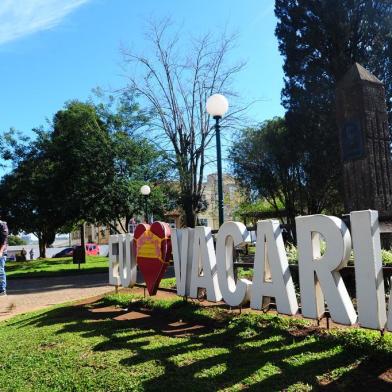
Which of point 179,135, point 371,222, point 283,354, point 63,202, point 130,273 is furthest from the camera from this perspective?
point 179,135

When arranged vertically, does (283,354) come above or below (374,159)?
below

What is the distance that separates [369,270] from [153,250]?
4.57 metres

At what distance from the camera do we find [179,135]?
2212 cm

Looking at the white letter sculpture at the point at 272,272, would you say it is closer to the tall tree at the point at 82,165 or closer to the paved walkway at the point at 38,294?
the paved walkway at the point at 38,294

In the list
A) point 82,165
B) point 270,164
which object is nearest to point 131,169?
point 82,165

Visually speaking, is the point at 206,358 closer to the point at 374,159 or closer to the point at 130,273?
the point at 130,273

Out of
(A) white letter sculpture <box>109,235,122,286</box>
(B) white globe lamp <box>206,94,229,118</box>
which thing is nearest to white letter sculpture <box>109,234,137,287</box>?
(A) white letter sculpture <box>109,235,122,286</box>

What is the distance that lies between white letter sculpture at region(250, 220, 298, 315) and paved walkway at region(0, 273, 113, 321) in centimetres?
572

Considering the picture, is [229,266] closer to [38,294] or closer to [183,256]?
[183,256]

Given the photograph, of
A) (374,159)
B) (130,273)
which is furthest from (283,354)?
(374,159)

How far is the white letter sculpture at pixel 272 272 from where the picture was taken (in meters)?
5.43

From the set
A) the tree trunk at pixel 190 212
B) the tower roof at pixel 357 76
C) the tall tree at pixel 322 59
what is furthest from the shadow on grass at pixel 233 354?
the tall tree at pixel 322 59

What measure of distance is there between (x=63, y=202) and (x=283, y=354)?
17.3m

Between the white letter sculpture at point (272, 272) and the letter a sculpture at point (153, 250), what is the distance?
255 cm
